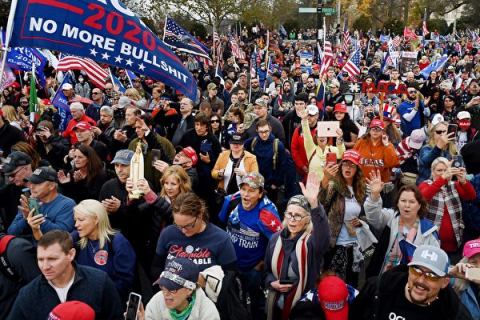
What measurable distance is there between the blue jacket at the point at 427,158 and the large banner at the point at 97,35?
3.05 m

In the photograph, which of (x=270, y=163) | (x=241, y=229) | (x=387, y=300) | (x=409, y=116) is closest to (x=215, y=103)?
(x=409, y=116)

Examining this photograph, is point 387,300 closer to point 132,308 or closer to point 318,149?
point 132,308

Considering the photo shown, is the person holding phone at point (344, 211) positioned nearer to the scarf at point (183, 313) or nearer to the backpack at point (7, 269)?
the scarf at point (183, 313)

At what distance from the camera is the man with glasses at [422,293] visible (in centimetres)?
334

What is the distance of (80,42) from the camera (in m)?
5.16

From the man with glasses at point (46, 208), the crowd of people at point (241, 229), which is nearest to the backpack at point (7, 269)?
the crowd of people at point (241, 229)

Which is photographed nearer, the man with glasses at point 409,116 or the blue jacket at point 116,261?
the blue jacket at point 116,261

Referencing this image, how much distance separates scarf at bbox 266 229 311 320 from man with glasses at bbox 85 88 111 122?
683 cm

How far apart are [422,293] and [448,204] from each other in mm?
2208

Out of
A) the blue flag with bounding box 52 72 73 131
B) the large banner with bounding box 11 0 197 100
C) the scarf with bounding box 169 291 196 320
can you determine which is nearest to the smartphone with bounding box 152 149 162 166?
the large banner with bounding box 11 0 197 100

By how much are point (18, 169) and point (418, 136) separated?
16.8 ft

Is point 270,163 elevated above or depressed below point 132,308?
above

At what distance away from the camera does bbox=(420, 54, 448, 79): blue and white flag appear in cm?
1698

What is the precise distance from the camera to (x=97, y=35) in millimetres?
5246
